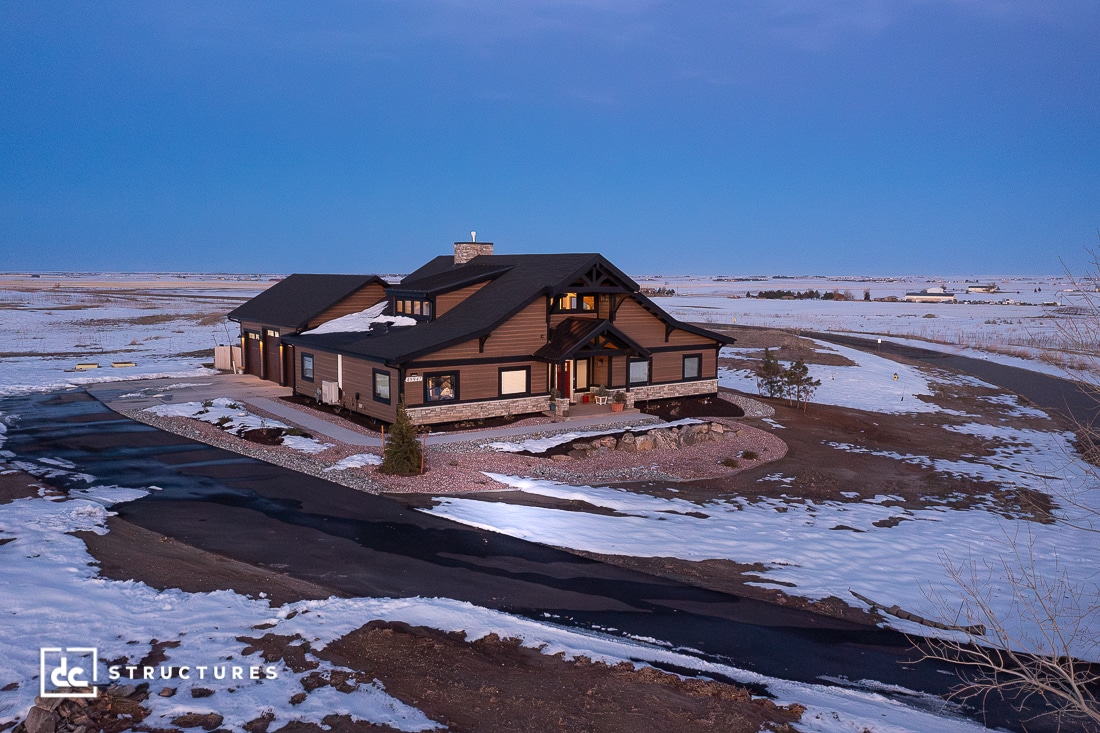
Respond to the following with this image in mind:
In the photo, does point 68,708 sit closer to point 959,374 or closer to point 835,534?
point 835,534

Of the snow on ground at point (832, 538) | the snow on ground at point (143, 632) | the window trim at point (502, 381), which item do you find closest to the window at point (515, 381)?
the window trim at point (502, 381)

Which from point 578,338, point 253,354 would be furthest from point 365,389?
point 253,354

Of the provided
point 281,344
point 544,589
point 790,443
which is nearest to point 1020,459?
point 790,443

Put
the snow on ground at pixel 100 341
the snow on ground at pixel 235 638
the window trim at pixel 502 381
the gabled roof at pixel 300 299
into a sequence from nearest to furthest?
the snow on ground at pixel 235 638 < the window trim at pixel 502 381 < the gabled roof at pixel 300 299 < the snow on ground at pixel 100 341

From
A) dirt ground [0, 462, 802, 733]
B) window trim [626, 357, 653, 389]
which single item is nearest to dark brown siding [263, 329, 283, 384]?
window trim [626, 357, 653, 389]

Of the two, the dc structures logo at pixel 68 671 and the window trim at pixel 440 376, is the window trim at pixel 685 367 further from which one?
the dc structures logo at pixel 68 671

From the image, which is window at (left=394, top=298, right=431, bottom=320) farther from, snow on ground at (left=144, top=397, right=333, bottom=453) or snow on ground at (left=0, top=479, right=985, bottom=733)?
snow on ground at (left=0, top=479, right=985, bottom=733)

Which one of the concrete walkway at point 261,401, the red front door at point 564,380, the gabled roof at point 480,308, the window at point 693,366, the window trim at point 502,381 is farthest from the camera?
the window at point 693,366
